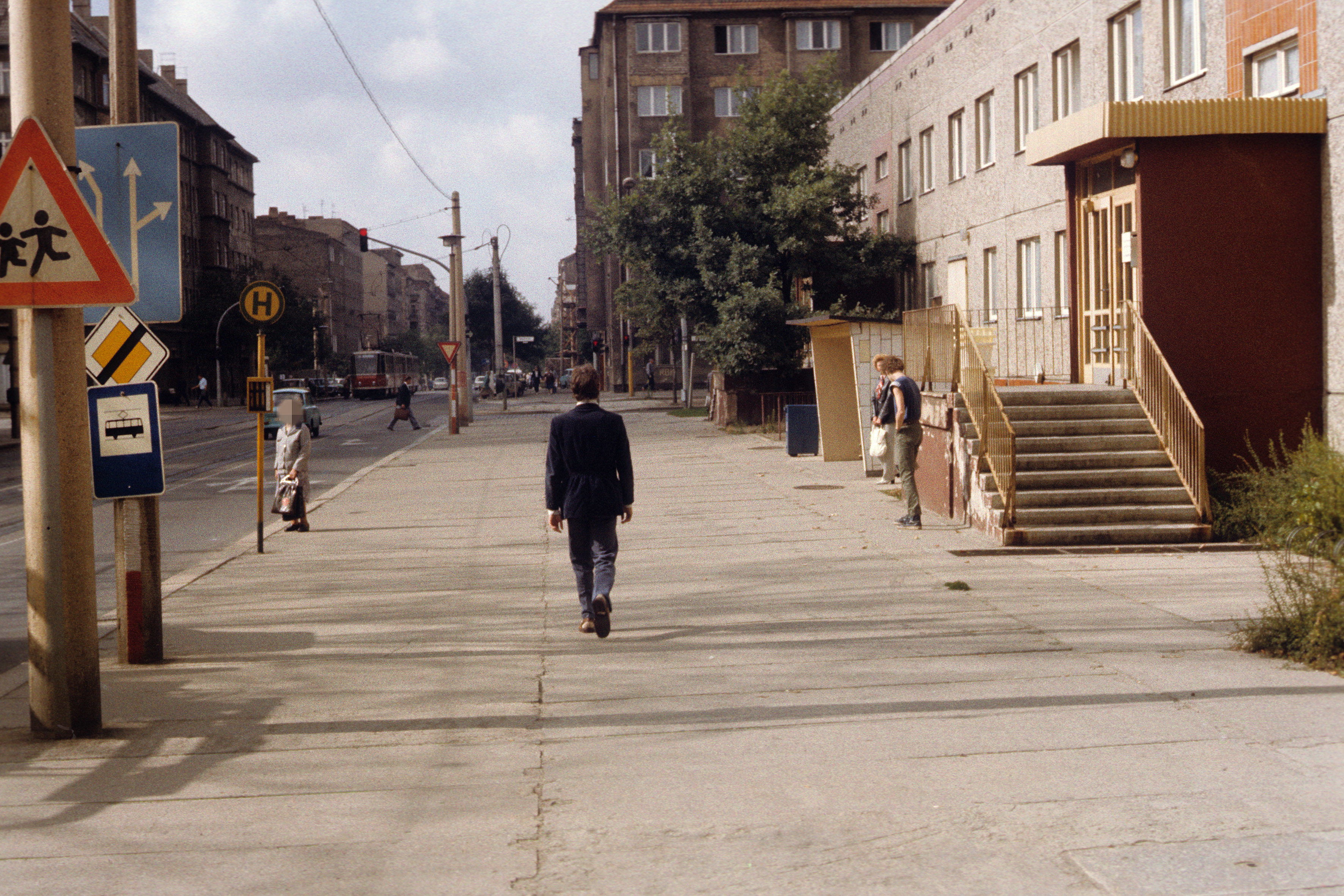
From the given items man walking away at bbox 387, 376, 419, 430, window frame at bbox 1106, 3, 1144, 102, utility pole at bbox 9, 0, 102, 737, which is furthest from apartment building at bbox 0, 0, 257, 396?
utility pole at bbox 9, 0, 102, 737

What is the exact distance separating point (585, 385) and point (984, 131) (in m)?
20.4

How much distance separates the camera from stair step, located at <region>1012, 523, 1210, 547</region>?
494 inches

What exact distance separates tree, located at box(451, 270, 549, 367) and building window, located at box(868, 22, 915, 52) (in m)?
42.7

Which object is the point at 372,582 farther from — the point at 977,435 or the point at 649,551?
the point at 977,435

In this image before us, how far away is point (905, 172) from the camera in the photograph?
33.1 m

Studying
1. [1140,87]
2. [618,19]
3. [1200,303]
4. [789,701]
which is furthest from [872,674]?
[618,19]

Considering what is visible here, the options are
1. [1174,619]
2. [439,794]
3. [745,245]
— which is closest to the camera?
[439,794]

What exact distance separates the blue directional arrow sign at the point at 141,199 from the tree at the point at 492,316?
93.6 meters

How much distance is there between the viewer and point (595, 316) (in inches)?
3356

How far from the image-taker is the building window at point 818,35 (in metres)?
66.7

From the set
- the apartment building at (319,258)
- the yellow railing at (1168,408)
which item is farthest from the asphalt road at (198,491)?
the apartment building at (319,258)

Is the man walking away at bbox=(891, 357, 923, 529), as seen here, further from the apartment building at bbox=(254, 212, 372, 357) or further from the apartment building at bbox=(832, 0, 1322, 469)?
the apartment building at bbox=(254, 212, 372, 357)

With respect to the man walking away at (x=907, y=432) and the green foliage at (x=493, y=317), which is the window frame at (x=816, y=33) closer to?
the green foliage at (x=493, y=317)

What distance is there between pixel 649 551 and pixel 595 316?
2874 inches
